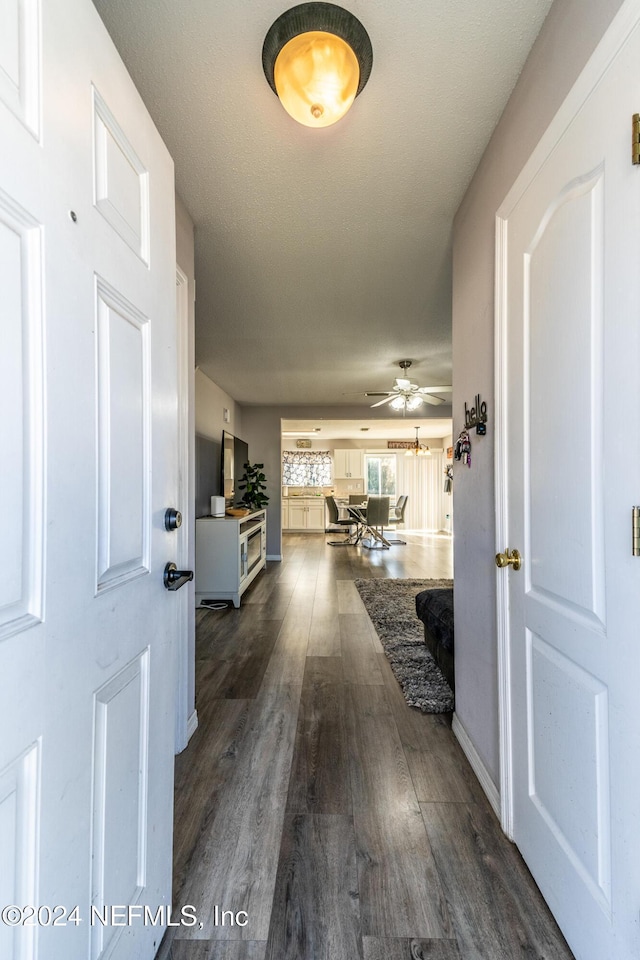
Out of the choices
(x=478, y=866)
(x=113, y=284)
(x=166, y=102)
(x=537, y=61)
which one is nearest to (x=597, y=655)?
(x=478, y=866)

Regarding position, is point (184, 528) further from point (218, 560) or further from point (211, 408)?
point (211, 408)

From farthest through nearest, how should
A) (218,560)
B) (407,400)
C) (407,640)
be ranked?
(407,400) → (218,560) → (407,640)

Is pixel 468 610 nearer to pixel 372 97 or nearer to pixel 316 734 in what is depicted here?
pixel 316 734

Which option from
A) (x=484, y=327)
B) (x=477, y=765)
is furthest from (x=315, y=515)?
(x=484, y=327)

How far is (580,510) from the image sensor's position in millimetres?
950

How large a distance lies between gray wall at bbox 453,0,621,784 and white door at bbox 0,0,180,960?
3.34ft

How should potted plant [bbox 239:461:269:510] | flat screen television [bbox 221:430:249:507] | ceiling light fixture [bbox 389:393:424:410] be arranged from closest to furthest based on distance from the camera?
ceiling light fixture [bbox 389:393:424:410] < flat screen television [bbox 221:430:249:507] < potted plant [bbox 239:461:269:510]

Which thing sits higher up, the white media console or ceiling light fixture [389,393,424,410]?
ceiling light fixture [389,393,424,410]

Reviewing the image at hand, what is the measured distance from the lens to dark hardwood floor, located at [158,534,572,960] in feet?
3.43

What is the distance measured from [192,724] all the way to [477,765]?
48.3 inches

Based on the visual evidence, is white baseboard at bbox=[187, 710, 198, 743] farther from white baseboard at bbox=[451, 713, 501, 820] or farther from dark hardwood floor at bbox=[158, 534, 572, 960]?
white baseboard at bbox=[451, 713, 501, 820]

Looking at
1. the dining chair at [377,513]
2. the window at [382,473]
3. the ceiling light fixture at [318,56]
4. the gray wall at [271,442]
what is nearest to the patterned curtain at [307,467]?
the window at [382,473]

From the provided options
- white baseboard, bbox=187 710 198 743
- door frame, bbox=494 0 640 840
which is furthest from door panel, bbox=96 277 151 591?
white baseboard, bbox=187 710 198 743

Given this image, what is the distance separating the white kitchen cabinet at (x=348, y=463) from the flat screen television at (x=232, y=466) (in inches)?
197
